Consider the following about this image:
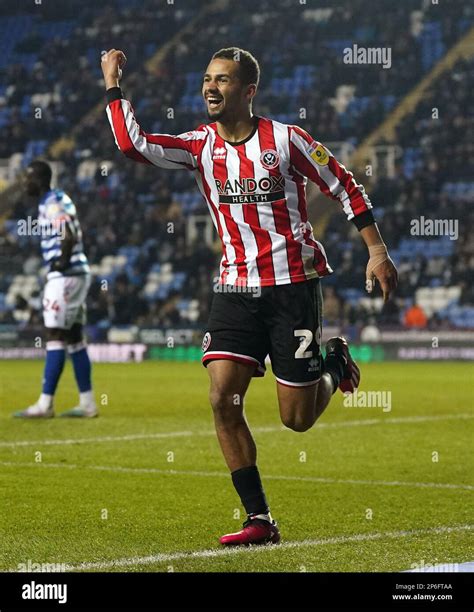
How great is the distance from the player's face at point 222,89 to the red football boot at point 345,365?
1.76 metres

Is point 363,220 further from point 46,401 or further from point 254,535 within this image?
point 46,401

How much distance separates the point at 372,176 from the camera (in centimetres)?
2812

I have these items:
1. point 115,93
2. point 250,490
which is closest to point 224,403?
point 250,490

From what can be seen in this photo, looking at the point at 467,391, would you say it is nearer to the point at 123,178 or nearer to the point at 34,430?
the point at 34,430

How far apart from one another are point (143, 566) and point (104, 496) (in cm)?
218

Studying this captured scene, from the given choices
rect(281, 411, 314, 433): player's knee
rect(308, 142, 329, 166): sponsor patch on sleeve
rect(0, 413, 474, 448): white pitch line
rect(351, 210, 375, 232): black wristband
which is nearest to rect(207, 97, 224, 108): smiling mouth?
rect(308, 142, 329, 166): sponsor patch on sleeve

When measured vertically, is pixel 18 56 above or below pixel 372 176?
above

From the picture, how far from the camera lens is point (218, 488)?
7609 mm

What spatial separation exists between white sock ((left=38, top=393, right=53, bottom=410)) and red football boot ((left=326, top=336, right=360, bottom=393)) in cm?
494

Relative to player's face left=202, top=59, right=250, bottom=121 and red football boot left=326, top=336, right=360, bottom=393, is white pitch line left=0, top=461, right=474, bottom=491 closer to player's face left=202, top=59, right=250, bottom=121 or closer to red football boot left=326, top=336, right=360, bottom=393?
red football boot left=326, top=336, right=360, bottom=393

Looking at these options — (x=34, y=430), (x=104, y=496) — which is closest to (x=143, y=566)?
(x=104, y=496)

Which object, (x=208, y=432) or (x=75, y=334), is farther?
(x=75, y=334)

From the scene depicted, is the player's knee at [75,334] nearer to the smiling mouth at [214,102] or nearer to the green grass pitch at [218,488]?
the green grass pitch at [218,488]

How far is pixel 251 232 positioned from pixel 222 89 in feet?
2.27
